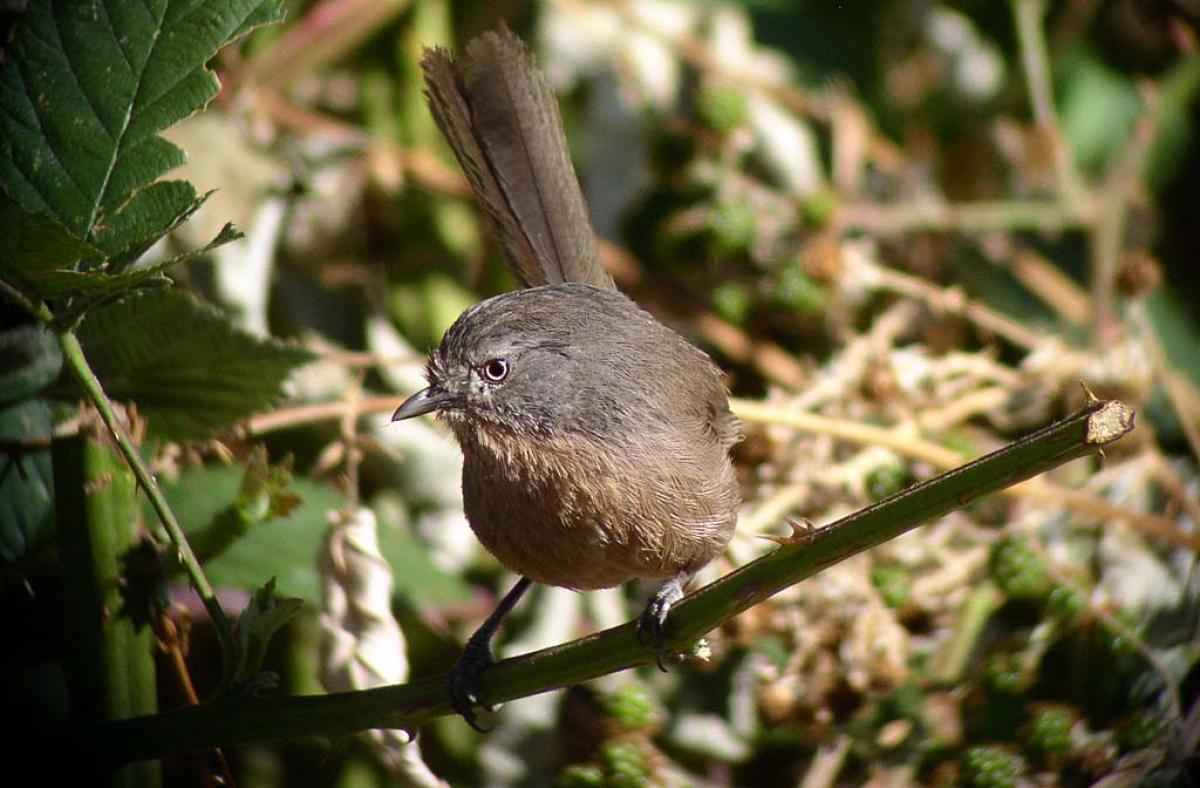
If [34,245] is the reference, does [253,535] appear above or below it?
above

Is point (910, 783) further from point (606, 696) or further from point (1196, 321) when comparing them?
point (1196, 321)

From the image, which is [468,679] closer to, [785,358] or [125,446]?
[125,446]

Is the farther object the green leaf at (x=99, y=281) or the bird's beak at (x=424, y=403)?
the bird's beak at (x=424, y=403)

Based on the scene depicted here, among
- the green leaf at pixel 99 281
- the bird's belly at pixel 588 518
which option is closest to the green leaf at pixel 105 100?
the green leaf at pixel 99 281

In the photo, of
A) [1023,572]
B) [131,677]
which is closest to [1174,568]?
[1023,572]

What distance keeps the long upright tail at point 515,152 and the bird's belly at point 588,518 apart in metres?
0.50

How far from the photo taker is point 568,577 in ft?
7.03

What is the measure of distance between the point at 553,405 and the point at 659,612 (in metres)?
0.45

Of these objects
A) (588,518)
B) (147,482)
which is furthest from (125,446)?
(588,518)

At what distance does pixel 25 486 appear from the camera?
6.83 feet

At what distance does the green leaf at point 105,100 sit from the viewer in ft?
5.66

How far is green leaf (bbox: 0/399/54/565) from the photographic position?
2.04 meters

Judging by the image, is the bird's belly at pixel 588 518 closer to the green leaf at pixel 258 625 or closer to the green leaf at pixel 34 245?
the green leaf at pixel 258 625

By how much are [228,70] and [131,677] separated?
1.65m
